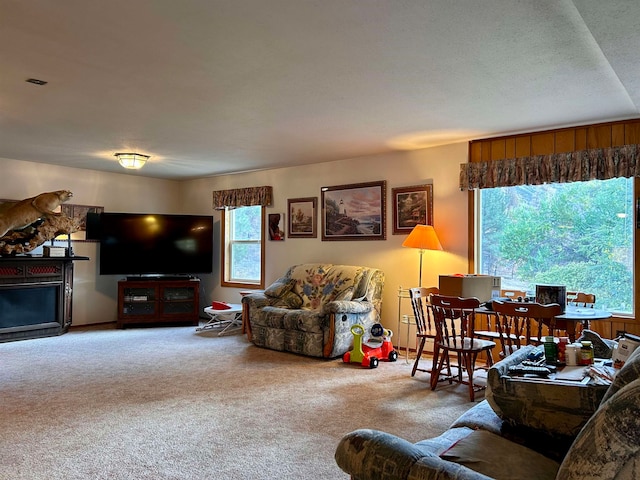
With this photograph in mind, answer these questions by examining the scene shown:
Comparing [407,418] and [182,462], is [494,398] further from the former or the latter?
[182,462]

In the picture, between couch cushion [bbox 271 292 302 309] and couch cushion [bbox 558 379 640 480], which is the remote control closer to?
couch cushion [bbox 558 379 640 480]

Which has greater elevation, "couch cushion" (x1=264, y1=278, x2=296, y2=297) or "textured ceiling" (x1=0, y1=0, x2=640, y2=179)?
"textured ceiling" (x1=0, y1=0, x2=640, y2=179)

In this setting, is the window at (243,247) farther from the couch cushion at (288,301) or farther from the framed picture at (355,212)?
the framed picture at (355,212)

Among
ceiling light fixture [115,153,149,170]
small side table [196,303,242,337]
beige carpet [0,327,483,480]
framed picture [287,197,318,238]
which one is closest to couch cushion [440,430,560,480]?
beige carpet [0,327,483,480]

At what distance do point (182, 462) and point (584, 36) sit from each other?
10.4ft

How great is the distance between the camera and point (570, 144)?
4344 millimetres

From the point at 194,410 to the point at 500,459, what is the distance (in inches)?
94.6

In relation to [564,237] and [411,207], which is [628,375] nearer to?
[564,237]

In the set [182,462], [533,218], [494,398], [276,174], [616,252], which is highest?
[276,174]

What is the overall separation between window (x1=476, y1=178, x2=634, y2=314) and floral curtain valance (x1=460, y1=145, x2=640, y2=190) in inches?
8.2

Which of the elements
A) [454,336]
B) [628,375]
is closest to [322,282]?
[454,336]

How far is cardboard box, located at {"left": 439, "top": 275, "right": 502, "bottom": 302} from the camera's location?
406 cm

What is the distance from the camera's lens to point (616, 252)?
4203 millimetres

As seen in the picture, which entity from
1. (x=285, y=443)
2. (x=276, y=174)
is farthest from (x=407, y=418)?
(x=276, y=174)
